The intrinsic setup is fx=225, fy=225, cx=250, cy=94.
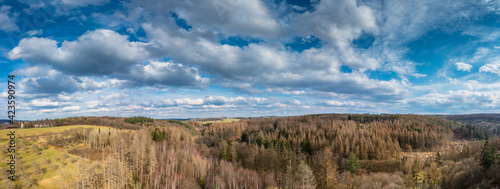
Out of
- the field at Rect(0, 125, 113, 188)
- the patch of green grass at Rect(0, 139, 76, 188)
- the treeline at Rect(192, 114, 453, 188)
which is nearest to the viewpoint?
the field at Rect(0, 125, 113, 188)

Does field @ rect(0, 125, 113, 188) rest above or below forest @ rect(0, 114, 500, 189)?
above

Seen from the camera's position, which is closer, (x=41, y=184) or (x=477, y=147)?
(x=41, y=184)

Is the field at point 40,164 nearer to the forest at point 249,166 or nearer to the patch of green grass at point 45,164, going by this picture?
the patch of green grass at point 45,164

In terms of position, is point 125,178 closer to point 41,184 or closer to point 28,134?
point 41,184

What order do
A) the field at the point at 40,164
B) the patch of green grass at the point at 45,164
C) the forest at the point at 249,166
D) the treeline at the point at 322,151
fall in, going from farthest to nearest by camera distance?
the treeline at the point at 322,151
the forest at the point at 249,166
the patch of green grass at the point at 45,164
the field at the point at 40,164

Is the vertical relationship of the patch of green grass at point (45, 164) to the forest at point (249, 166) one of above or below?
above

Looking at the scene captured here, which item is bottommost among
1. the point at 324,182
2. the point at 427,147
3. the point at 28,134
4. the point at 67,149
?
the point at 427,147

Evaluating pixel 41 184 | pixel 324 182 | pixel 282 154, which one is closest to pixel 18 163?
pixel 41 184

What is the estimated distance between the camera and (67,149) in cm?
7431

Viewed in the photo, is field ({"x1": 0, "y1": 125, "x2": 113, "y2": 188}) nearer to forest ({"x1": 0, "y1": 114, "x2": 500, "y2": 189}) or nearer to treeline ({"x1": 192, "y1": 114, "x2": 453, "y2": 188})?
forest ({"x1": 0, "y1": 114, "x2": 500, "y2": 189})

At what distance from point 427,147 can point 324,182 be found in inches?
6000

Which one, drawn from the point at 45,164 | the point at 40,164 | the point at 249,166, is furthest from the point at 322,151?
the point at 40,164

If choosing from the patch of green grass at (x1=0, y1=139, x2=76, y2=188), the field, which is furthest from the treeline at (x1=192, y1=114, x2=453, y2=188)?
the patch of green grass at (x1=0, y1=139, x2=76, y2=188)

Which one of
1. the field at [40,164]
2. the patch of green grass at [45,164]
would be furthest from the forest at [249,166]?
the patch of green grass at [45,164]
